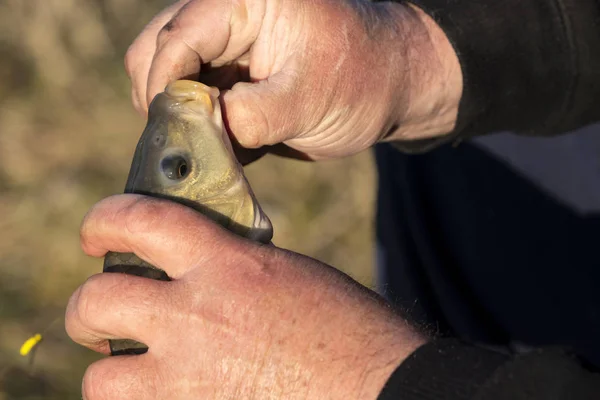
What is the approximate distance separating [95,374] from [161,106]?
2.61ft

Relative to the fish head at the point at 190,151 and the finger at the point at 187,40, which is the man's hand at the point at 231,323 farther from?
the finger at the point at 187,40

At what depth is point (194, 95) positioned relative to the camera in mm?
2100

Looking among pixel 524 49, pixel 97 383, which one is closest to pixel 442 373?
pixel 97 383

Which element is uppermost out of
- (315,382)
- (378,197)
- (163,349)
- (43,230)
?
(163,349)

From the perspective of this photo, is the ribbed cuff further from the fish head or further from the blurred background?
the blurred background

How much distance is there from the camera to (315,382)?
1.74 metres

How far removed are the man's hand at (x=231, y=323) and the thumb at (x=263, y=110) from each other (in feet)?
1.29

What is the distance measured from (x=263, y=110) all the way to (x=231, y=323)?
70cm

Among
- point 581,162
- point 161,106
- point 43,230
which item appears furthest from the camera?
point 43,230

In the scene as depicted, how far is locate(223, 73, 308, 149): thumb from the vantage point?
215 centimetres

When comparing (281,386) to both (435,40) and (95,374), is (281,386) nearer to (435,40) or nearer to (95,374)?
(95,374)

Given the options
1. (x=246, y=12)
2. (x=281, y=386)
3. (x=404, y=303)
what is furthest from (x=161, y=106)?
(x=404, y=303)

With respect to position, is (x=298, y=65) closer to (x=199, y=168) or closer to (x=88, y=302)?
(x=199, y=168)

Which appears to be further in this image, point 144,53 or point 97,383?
point 144,53
